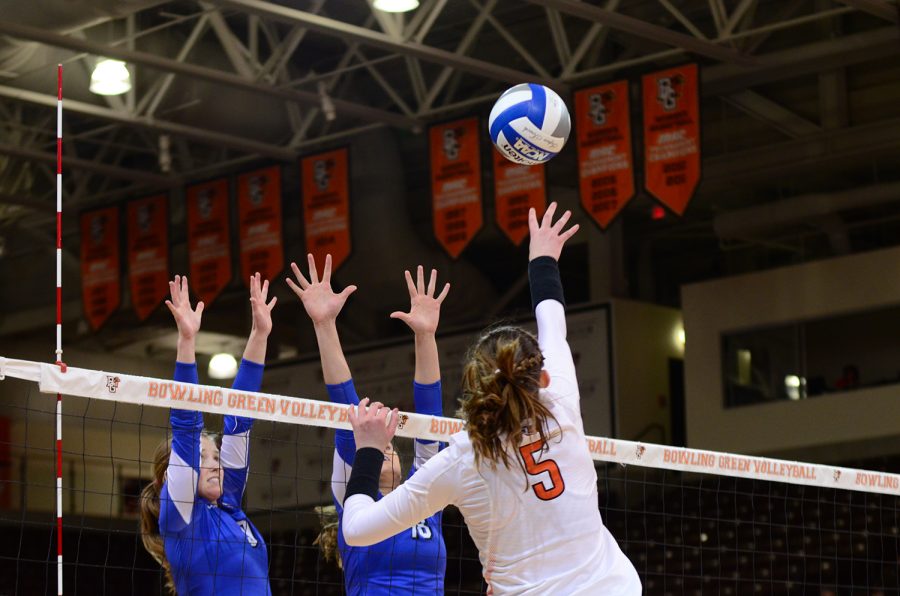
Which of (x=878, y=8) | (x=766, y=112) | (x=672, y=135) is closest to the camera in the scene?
(x=878, y=8)

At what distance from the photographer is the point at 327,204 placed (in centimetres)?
1820

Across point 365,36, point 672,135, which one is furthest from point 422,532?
point 672,135

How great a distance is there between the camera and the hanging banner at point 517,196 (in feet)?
54.4

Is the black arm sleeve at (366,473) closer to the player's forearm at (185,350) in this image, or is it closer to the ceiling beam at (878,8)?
the player's forearm at (185,350)

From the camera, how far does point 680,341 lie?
68.5 feet

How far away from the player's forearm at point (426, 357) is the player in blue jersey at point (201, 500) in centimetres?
63

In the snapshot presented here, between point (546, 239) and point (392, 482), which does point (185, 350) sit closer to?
point (392, 482)

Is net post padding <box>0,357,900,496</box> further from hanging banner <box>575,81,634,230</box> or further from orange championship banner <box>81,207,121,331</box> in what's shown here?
orange championship banner <box>81,207,121,331</box>

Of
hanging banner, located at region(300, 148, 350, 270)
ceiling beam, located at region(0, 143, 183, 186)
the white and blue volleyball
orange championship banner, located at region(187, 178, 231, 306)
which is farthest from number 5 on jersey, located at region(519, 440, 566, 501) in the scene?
ceiling beam, located at region(0, 143, 183, 186)

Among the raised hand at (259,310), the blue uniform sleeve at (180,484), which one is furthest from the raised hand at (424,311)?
the blue uniform sleeve at (180,484)

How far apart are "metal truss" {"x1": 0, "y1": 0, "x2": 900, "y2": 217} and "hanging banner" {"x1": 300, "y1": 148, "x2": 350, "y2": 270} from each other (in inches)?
21.5

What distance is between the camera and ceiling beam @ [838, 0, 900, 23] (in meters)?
14.5

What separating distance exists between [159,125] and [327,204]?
7.51 ft

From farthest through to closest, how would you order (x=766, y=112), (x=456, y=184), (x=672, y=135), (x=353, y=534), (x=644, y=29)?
(x=766, y=112) → (x=456, y=184) → (x=672, y=135) → (x=644, y=29) → (x=353, y=534)
